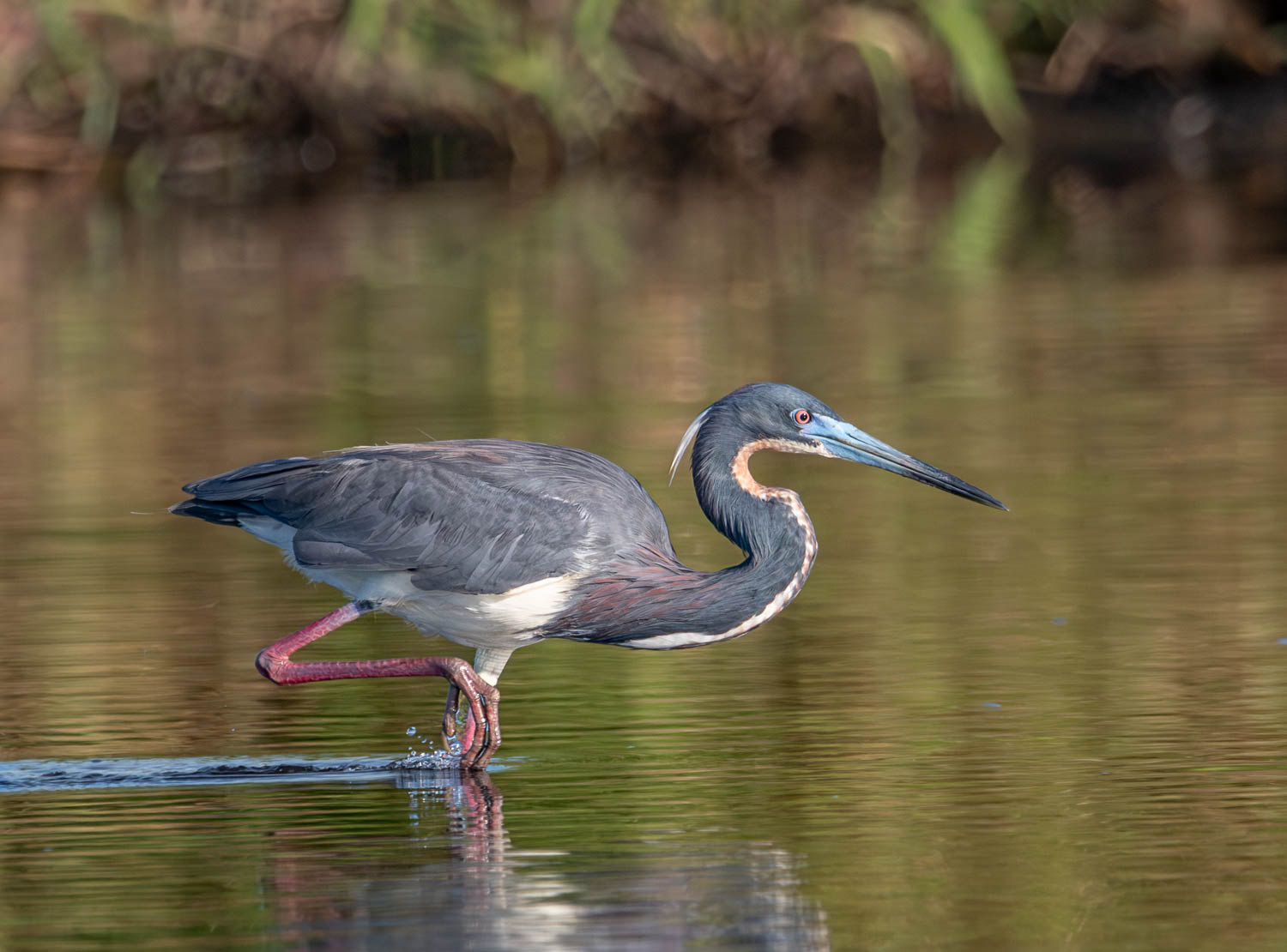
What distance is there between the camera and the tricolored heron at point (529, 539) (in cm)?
736

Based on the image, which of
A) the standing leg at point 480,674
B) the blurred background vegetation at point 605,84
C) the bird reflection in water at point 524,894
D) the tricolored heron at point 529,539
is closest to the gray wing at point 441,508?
the tricolored heron at point 529,539

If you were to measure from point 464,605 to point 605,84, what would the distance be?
20.1 m

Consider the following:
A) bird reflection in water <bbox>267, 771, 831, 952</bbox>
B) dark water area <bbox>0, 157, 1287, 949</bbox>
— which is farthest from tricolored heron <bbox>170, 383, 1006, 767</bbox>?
bird reflection in water <bbox>267, 771, 831, 952</bbox>

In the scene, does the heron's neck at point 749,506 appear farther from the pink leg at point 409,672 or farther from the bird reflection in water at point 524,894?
the bird reflection in water at point 524,894

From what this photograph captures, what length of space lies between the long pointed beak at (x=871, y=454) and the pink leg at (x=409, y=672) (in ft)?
4.18

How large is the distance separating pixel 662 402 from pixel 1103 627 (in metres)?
5.12

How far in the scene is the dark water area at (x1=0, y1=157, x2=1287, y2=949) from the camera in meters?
5.78

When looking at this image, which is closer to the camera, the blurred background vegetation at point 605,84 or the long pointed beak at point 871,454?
the long pointed beak at point 871,454

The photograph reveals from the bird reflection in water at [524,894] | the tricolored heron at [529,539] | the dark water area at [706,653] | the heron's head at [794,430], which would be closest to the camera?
the bird reflection in water at [524,894]

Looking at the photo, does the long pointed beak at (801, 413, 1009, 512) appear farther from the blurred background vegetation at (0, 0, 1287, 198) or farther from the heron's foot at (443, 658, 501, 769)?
the blurred background vegetation at (0, 0, 1287, 198)

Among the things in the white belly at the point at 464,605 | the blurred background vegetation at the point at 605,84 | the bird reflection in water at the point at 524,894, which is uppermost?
the blurred background vegetation at the point at 605,84

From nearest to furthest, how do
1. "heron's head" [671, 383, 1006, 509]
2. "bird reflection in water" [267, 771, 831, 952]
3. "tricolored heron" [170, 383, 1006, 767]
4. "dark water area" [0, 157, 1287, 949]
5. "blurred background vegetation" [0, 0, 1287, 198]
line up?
"bird reflection in water" [267, 771, 831, 952] → "dark water area" [0, 157, 1287, 949] → "tricolored heron" [170, 383, 1006, 767] → "heron's head" [671, 383, 1006, 509] → "blurred background vegetation" [0, 0, 1287, 198]

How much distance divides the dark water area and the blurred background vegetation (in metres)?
8.44

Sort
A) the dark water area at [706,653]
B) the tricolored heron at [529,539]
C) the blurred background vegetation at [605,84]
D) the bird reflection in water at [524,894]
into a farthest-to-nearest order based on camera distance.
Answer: the blurred background vegetation at [605,84]
the tricolored heron at [529,539]
the dark water area at [706,653]
the bird reflection in water at [524,894]
